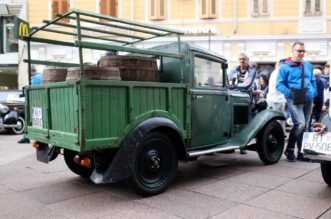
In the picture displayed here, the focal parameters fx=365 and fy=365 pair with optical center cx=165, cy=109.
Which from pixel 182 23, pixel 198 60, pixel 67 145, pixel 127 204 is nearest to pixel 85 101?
pixel 67 145

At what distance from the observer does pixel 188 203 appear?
4.04m

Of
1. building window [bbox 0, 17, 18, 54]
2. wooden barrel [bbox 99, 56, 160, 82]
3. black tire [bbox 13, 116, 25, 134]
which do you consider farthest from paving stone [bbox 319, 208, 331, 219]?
building window [bbox 0, 17, 18, 54]

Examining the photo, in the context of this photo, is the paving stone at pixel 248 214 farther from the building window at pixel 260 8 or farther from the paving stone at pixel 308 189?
the building window at pixel 260 8

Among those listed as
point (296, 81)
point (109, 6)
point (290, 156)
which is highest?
point (109, 6)

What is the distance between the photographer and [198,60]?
16.8ft

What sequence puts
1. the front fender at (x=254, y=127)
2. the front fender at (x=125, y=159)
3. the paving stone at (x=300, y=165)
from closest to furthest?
Answer: the front fender at (x=125, y=159) → the front fender at (x=254, y=127) → the paving stone at (x=300, y=165)

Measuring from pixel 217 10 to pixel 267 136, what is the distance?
1173 centimetres

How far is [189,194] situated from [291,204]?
1.16 metres

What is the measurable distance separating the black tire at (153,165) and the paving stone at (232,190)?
441 mm

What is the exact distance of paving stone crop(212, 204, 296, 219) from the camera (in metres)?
3.62

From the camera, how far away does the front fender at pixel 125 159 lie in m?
3.90

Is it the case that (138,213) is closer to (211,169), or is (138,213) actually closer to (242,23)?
(211,169)

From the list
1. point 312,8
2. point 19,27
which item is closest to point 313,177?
point 19,27

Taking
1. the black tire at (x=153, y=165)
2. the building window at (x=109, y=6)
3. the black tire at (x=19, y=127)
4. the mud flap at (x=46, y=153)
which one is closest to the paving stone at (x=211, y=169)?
the black tire at (x=153, y=165)
